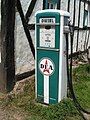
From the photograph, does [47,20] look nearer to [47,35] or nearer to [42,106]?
[47,35]

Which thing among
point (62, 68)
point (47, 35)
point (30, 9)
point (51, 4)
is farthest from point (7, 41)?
point (51, 4)

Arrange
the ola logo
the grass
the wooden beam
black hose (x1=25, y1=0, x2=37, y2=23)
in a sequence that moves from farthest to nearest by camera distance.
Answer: black hose (x1=25, y1=0, x2=37, y2=23), the wooden beam, the ola logo, the grass

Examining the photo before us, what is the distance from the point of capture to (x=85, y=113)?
6.21 metres

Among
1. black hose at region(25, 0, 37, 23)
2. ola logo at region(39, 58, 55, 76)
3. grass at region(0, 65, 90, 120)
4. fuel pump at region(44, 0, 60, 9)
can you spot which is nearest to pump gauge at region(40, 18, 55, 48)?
ola logo at region(39, 58, 55, 76)

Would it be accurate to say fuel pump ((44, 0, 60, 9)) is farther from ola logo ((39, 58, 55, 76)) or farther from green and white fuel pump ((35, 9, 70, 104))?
ola logo ((39, 58, 55, 76))

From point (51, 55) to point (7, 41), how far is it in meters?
1.08

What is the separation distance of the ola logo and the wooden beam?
82 cm

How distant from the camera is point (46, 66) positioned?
6.18 m

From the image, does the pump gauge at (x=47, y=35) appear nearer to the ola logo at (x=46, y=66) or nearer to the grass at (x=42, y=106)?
the ola logo at (x=46, y=66)

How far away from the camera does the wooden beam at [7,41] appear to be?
258 inches

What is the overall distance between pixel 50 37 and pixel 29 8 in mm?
1676

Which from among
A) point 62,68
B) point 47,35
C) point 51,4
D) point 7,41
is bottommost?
point 62,68

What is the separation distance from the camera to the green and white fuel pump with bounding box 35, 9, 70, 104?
5953mm

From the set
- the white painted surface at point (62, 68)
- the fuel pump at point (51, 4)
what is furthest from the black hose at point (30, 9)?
the white painted surface at point (62, 68)
